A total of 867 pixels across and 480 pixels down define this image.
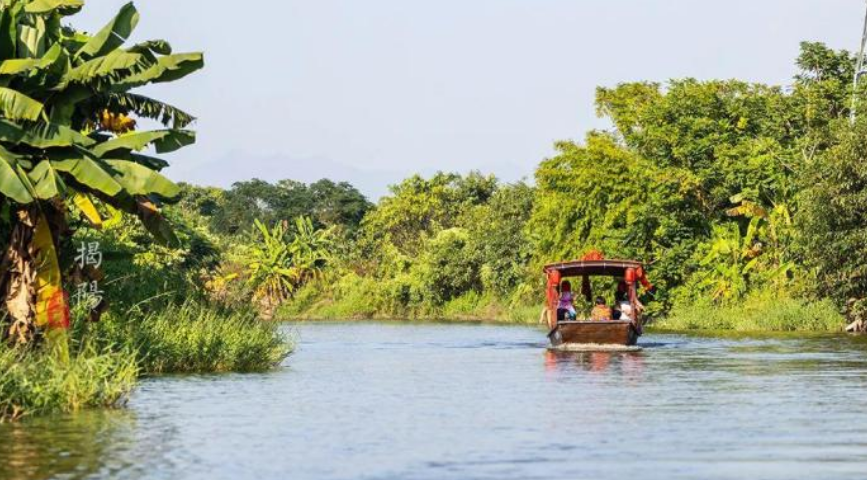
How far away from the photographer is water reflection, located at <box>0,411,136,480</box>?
17.1 metres

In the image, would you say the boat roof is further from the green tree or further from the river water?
the river water

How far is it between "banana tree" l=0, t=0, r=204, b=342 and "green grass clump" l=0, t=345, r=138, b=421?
2.39 meters

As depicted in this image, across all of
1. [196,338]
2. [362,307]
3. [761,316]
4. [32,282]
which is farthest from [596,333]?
[362,307]

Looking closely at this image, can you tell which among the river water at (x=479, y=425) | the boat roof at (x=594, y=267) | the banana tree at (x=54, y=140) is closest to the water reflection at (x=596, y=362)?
the river water at (x=479, y=425)

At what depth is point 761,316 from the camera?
5597 cm

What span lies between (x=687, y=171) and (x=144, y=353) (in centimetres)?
3700

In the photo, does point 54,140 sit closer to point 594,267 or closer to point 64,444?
point 64,444

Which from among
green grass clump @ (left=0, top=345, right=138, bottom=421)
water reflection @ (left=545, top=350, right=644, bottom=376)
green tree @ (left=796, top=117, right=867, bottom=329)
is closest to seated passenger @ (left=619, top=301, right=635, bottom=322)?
water reflection @ (left=545, top=350, right=644, bottom=376)

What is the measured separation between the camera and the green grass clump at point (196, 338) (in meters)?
29.6

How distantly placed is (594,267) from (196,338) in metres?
16.7

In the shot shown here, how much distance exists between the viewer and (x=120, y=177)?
1006 inches

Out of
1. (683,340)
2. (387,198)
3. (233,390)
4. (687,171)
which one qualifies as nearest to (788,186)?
(687,171)

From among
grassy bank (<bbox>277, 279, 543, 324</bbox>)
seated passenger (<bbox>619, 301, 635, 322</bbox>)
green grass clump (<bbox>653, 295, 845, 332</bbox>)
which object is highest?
grassy bank (<bbox>277, 279, 543, 324</bbox>)

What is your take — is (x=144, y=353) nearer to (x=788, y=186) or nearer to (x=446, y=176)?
(x=788, y=186)
